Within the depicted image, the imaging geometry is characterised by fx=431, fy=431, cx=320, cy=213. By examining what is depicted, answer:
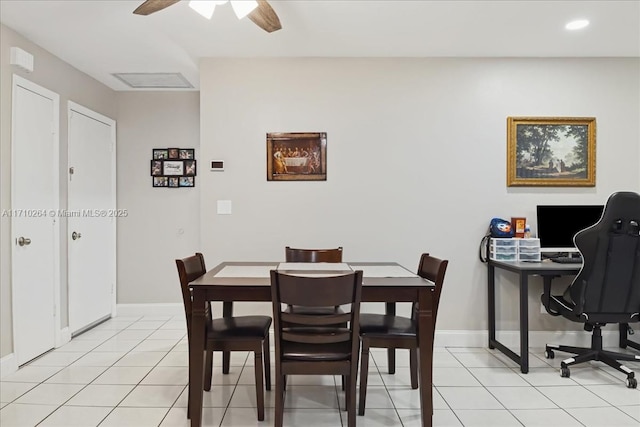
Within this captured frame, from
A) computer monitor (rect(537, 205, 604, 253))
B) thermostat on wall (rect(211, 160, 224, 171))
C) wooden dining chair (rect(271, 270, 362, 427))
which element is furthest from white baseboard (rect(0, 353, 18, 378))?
computer monitor (rect(537, 205, 604, 253))

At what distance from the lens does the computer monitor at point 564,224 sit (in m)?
3.52

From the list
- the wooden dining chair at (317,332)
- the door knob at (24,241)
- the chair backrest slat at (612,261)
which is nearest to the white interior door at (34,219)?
the door knob at (24,241)

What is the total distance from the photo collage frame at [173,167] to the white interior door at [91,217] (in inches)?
17.2

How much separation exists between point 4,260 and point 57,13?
1708mm

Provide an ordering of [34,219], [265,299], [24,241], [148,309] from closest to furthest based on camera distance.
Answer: [265,299], [24,241], [34,219], [148,309]

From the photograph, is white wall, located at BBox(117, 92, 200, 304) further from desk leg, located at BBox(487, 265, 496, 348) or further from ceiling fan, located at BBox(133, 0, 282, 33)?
desk leg, located at BBox(487, 265, 496, 348)

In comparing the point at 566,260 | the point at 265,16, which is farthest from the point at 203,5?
the point at 566,260

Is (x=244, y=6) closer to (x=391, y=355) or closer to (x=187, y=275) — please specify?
(x=187, y=275)

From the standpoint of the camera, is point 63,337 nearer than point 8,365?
No

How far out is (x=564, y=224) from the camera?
11.6ft

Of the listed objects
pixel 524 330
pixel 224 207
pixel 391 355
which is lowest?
pixel 391 355

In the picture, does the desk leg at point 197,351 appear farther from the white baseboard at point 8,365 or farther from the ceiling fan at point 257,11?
the white baseboard at point 8,365

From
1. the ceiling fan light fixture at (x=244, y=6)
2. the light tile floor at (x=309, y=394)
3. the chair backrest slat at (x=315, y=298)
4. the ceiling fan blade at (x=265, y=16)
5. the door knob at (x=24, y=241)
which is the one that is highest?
the ceiling fan blade at (x=265, y=16)

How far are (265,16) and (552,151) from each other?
2.63 meters
